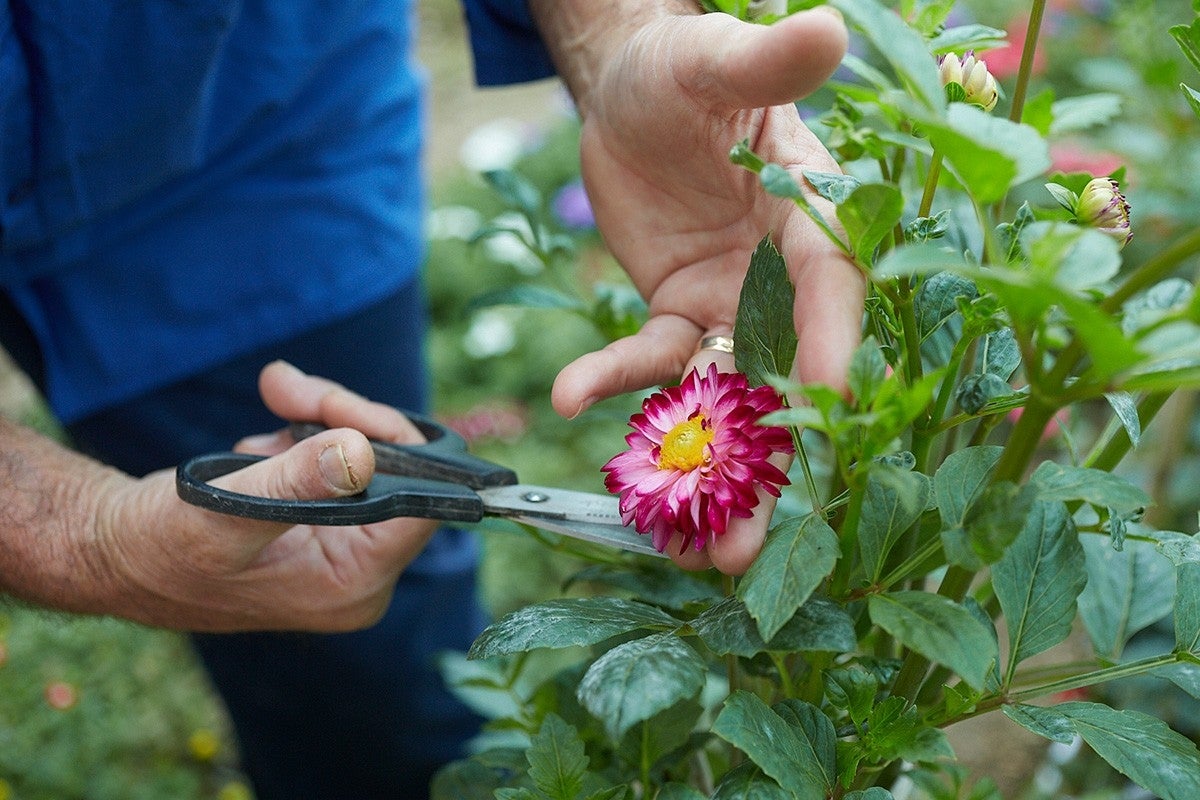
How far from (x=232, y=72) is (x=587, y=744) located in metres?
0.77

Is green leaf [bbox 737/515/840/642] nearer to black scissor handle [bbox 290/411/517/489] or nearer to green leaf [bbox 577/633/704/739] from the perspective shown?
green leaf [bbox 577/633/704/739]

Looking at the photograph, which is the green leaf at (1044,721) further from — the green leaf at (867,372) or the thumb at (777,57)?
the thumb at (777,57)

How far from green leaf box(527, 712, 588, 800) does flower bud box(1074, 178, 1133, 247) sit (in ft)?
1.33

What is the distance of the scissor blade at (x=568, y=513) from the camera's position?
69 centimetres

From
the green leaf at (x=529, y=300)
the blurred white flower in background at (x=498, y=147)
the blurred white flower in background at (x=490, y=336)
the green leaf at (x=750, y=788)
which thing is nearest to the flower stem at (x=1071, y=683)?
the green leaf at (x=750, y=788)

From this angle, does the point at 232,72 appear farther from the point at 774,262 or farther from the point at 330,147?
the point at 774,262

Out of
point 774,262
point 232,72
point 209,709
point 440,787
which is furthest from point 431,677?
point 774,262

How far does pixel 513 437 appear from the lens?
216 cm

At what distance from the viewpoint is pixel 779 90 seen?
0.60 metres

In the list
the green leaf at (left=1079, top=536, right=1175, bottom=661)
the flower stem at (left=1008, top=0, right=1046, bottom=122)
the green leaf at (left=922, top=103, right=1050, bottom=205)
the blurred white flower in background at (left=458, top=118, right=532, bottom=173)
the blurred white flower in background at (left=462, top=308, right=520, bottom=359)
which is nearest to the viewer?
the green leaf at (left=922, top=103, right=1050, bottom=205)

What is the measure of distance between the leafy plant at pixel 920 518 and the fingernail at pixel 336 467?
16 cm

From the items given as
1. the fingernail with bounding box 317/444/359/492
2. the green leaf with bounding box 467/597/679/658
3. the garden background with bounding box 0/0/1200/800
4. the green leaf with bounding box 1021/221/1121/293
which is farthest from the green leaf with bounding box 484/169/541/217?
the green leaf with bounding box 1021/221/1121/293

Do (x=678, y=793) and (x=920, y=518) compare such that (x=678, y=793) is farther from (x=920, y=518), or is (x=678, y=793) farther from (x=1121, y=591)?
(x=1121, y=591)

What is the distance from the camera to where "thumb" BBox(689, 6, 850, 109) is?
0.56 m
